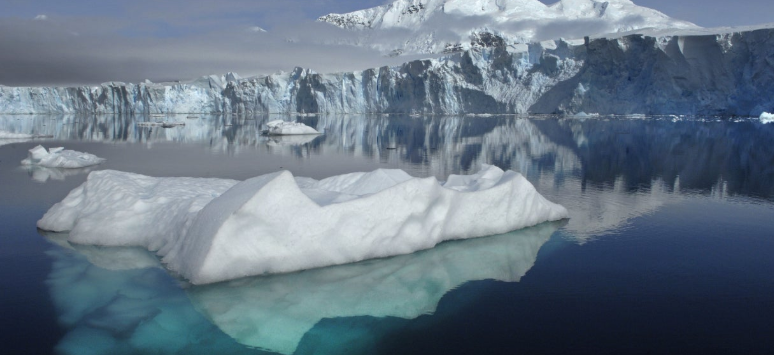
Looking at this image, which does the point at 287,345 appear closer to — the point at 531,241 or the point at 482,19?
the point at 531,241

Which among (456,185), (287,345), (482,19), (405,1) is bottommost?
(287,345)

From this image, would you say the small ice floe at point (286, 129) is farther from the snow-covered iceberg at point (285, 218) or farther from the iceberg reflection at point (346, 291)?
the iceberg reflection at point (346, 291)

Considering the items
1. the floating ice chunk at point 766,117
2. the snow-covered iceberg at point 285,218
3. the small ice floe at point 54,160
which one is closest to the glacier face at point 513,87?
the floating ice chunk at point 766,117

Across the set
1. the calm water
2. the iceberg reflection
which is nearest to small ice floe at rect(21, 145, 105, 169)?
the calm water

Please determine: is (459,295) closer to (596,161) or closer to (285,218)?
(285,218)

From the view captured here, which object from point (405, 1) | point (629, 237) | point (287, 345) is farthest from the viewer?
point (405, 1)

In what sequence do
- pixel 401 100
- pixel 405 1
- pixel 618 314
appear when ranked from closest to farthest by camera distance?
pixel 618 314 < pixel 401 100 < pixel 405 1

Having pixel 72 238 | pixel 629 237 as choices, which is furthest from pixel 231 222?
pixel 629 237
